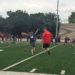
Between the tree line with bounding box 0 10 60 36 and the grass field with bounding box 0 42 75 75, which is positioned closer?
the grass field with bounding box 0 42 75 75

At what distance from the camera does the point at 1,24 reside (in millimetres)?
117188

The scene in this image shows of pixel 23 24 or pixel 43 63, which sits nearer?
pixel 43 63

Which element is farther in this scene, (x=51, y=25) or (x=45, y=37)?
(x=51, y=25)

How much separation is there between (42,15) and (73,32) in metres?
17.7

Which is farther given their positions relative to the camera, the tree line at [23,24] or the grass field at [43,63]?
the tree line at [23,24]

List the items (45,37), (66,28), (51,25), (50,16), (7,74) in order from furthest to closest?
(50,16)
(66,28)
(51,25)
(45,37)
(7,74)

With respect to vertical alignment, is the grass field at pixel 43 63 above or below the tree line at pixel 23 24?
below

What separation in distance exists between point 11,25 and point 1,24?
15.7ft

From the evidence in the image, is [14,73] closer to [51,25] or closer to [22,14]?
[51,25]

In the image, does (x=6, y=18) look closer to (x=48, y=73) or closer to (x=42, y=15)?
(x=42, y=15)

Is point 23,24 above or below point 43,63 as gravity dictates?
above

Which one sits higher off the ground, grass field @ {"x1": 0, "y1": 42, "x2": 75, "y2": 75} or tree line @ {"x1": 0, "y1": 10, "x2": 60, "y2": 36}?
tree line @ {"x1": 0, "y1": 10, "x2": 60, "y2": 36}

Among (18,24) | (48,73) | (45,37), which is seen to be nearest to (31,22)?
(18,24)

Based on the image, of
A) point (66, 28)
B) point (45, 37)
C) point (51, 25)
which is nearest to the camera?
point (45, 37)
